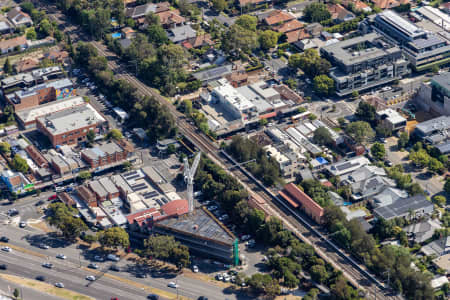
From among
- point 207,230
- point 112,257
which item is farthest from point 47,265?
point 207,230

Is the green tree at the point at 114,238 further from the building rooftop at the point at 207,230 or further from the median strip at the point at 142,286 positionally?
the building rooftop at the point at 207,230

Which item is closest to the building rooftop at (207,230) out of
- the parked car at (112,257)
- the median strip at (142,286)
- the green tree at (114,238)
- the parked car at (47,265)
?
the green tree at (114,238)

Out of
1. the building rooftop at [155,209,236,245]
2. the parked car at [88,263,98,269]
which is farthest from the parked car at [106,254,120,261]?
the building rooftop at [155,209,236,245]

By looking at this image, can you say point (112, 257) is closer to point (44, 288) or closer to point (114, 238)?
point (114, 238)

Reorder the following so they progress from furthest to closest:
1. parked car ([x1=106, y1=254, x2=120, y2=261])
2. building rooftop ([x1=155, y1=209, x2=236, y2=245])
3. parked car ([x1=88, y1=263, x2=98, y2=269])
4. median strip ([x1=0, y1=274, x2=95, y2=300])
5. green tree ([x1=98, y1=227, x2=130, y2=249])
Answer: parked car ([x1=106, y1=254, x2=120, y2=261]) → green tree ([x1=98, y1=227, x2=130, y2=249]) → parked car ([x1=88, y1=263, x2=98, y2=269]) → building rooftop ([x1=155, y1=209, x2=236, y2=245]) → median strip ([x1=0, y1=274, x2=95, y2=300])

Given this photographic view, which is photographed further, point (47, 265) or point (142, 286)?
point (47, 265)

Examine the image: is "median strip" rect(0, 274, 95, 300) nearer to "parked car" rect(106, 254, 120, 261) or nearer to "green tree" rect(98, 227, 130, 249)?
"parked car" rect(106, 254, 120, 261)

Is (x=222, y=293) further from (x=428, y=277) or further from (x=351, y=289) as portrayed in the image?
(x=428, y=277)
